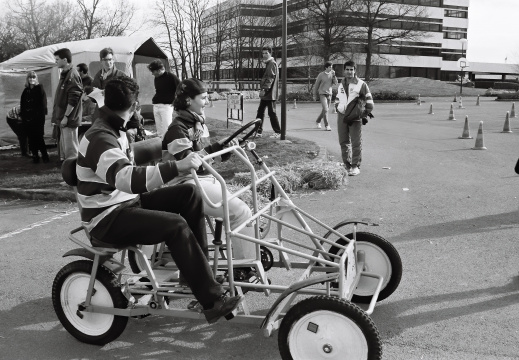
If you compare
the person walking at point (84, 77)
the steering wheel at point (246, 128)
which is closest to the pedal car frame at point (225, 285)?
the steering wheel at point (246, 128)

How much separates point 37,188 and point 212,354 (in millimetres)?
5986

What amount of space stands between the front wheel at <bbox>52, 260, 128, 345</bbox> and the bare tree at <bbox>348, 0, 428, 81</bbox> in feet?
171

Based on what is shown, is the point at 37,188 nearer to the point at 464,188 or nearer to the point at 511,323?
the point at 464,188

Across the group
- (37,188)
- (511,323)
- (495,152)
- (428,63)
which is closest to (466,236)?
(511,323)

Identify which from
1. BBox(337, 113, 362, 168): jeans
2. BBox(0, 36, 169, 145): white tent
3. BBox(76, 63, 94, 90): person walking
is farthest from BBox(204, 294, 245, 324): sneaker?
BBox(0, 36, 169, 145): white tent

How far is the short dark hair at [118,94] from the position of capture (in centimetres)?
366

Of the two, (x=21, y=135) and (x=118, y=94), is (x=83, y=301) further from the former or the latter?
(x=21, y=135)

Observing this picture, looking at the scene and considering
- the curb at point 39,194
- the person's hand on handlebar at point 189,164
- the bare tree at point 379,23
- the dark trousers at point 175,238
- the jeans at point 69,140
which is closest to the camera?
the person's hand on handlebar at point 189,164

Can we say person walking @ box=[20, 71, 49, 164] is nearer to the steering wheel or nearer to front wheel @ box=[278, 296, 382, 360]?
the steering wheel

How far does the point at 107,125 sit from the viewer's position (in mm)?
3686

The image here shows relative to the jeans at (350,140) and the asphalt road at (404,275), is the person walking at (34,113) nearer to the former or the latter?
the asphalt road at (404,275)

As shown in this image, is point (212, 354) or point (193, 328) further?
point (193, 328)

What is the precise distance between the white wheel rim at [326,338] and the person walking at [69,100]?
7.12 meters

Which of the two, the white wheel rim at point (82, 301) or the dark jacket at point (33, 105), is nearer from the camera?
the white wheel rim at point (82, 301)
